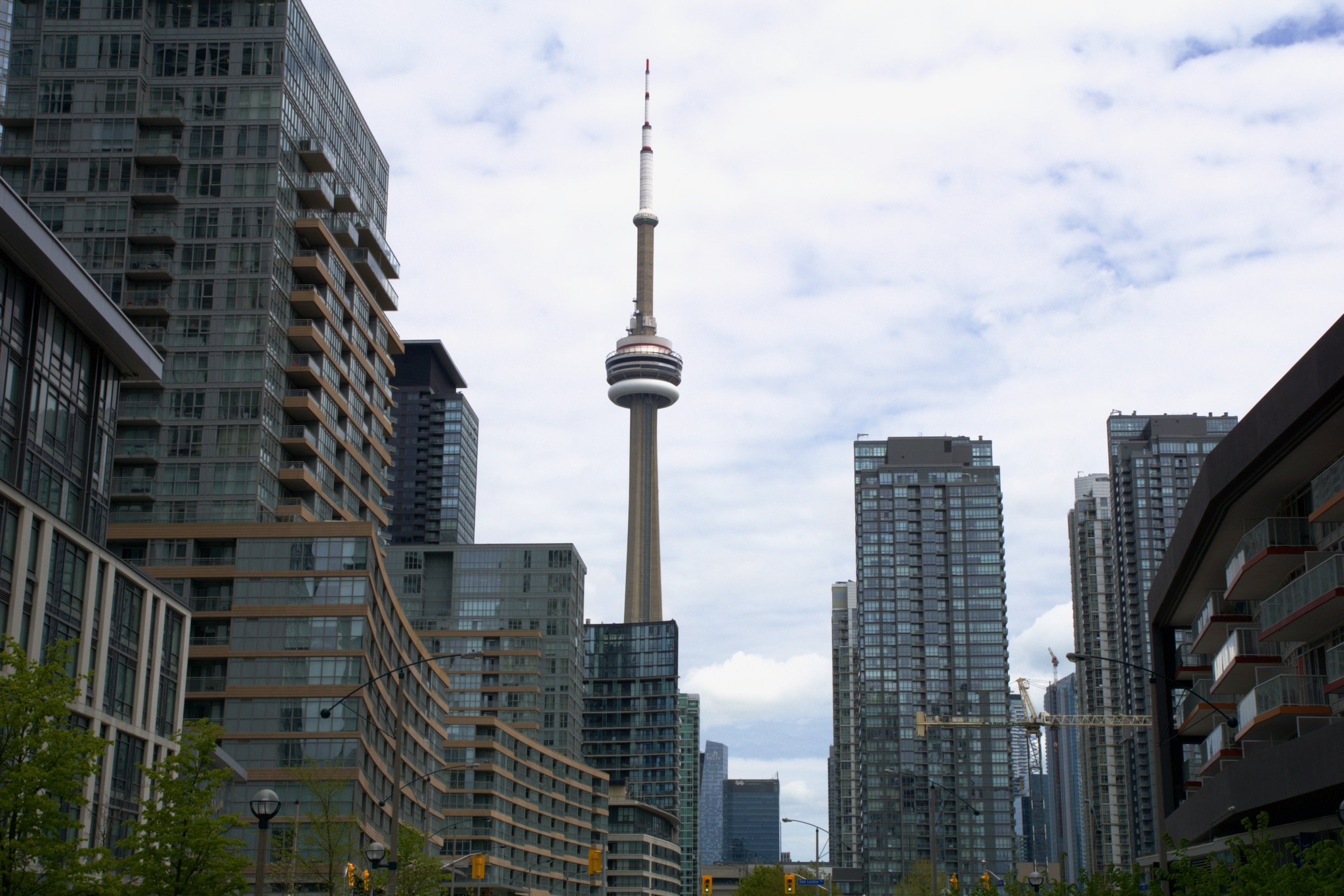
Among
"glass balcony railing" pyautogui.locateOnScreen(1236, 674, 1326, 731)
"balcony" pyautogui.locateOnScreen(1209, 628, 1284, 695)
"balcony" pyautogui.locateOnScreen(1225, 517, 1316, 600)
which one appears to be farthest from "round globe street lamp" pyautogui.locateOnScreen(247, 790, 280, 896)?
"balcony" pyautogui.locateOnScreen(1209, 628, 1284, 695)

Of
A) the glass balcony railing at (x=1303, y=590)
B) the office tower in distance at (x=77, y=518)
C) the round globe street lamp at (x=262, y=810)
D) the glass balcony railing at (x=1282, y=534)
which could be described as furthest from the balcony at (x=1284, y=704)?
the office tower in distance at (x=77, y=518)

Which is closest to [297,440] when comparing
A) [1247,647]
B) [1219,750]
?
[1219,750]

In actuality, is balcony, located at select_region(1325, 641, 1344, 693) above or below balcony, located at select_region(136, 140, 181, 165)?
below

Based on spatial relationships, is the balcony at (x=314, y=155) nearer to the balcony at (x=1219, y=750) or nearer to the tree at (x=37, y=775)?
the balcony at (x=1219, y=750)

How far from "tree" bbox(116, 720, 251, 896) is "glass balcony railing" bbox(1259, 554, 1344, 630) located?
107 ft

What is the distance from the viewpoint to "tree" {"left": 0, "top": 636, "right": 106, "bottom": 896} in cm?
3547

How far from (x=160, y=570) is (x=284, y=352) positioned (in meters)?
20.9

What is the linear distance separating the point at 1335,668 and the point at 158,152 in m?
100

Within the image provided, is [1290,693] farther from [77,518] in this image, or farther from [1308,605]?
[77,518]

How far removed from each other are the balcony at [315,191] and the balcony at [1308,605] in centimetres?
9316

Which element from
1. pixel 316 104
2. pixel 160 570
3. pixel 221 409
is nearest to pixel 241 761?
pixel 160 570

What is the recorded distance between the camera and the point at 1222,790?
181 feet

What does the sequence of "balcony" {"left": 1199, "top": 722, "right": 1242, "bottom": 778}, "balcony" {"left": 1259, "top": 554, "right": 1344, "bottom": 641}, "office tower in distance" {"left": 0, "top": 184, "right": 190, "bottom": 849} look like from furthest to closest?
"office tower in distance" {"left": 0, "top": 184, "right": 190, "bottom": 849} < "balcony" {"left": 1199, "top": 722, "right": 1242, "bottom": 778} < "balcony" {"left": 1259, "top": 554, "right": 1344, "bottom": 641}

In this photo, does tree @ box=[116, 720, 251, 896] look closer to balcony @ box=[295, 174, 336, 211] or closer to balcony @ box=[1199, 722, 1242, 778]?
balcony @ box=[1199, 722, 1242, 778]
